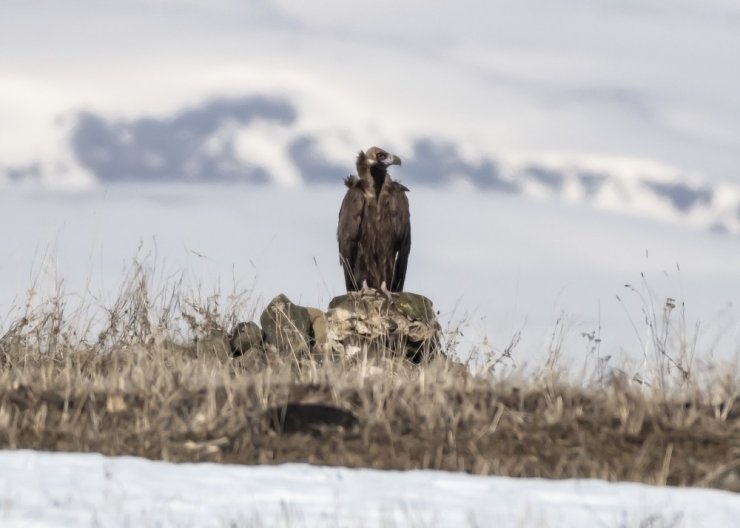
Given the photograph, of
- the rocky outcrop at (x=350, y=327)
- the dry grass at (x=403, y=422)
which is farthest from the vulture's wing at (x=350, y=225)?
the dry grass at (x=403, y=422)

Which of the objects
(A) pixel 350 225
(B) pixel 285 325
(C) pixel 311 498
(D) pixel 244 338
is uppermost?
(A) pixel 350 225

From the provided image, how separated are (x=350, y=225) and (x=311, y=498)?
8.40m

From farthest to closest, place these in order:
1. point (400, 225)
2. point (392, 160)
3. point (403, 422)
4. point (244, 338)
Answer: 1. point (400, 225)
2. point (392, 160)
3. point (244, 338)
4. point (403, 422)

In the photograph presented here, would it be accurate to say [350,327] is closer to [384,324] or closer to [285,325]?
[384,324]

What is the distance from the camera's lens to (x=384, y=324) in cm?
1153

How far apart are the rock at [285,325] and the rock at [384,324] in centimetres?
25

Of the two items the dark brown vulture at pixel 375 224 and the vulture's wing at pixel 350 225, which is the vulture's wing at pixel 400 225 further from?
the vulture's wing at pixel 350 225

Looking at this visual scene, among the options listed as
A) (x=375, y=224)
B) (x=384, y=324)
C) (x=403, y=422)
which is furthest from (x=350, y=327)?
(x=403, y=422)

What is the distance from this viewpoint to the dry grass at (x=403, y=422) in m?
5.36

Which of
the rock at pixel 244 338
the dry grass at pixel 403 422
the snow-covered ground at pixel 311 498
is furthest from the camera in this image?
the rock at pixel 244 338

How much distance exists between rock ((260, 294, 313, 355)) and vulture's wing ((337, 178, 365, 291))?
4.18ft

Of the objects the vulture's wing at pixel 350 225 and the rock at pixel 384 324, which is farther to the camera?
the vulture's wing at pixel 350 225

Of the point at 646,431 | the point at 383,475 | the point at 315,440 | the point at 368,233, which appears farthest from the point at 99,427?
the point at 368,233

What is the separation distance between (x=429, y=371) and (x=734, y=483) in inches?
84.2
